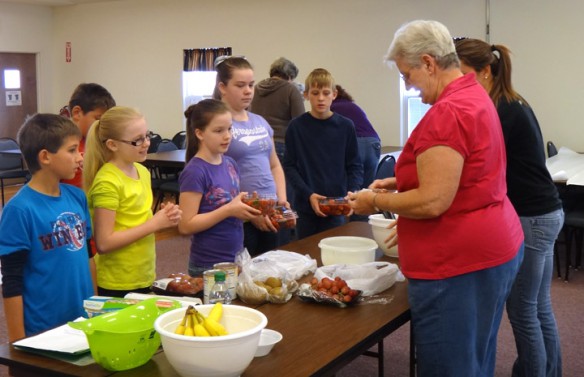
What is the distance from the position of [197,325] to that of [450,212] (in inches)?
29.9

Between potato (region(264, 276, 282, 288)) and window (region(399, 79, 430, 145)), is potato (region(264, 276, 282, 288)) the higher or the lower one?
the lower one

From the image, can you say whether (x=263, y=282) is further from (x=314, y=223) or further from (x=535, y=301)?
(x=314, y=223)

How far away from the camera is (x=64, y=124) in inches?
85.5

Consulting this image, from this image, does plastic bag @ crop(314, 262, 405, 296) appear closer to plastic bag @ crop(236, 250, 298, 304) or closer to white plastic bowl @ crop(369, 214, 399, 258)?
plastic bag @ crop(236, 250, 298, 304)

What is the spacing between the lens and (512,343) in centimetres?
369

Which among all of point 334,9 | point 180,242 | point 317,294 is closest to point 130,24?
point 334,9

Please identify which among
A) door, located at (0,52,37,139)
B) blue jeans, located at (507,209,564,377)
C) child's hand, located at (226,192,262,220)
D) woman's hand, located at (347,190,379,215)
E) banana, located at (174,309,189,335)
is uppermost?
door, located at (0,52,37,139)

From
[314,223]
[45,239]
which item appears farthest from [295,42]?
[45,239]

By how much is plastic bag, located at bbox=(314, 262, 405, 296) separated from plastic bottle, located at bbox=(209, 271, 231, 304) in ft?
1.24

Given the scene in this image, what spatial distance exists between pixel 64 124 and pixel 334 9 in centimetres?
622

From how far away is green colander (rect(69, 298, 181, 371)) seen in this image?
153 centimetres

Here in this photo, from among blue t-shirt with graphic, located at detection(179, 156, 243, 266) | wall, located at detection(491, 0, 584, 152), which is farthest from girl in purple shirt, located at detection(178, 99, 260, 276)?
wall, located at detection(491, 0, 584, 152)

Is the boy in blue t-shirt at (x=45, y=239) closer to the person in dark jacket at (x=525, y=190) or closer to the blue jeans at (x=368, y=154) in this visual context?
the person in dark jacket at (x=525, y=190)

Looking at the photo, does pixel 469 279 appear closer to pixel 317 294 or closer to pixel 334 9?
pixel 317 294
